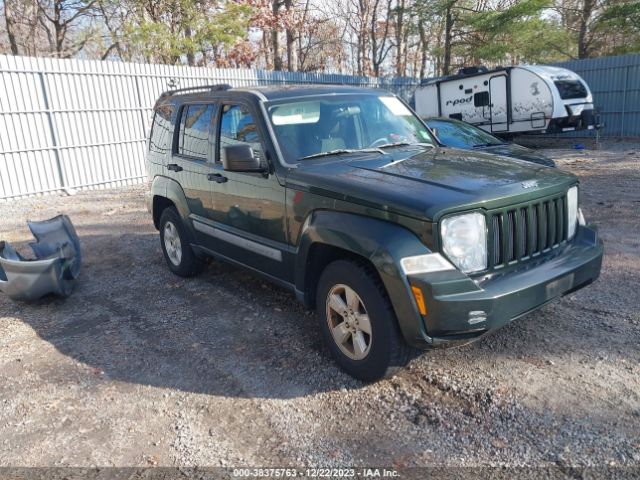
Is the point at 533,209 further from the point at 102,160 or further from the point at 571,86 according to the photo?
the point at 571,86

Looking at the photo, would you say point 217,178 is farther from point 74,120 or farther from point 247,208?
point 74,120

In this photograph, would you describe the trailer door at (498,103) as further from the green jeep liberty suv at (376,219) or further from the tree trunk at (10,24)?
the tree trunk at (10,24)

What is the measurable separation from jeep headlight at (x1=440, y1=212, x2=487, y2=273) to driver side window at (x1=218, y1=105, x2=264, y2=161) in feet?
5.74

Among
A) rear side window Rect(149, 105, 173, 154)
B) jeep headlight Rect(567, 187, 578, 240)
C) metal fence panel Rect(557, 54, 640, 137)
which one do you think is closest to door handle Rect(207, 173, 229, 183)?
rear side window Rect(149, 105, 173, 154)

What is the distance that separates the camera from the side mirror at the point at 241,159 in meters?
3.82

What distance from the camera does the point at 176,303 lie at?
16.9 feet

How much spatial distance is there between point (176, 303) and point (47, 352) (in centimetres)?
126

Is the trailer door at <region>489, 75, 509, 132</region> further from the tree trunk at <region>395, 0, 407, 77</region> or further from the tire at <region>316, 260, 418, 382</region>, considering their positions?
the tire at <region>316, 260, 418, 382</region>

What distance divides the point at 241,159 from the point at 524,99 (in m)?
13.3

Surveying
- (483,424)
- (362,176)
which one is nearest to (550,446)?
(483,424)

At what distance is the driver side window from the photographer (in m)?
4.16

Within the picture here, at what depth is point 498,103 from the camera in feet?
51.3

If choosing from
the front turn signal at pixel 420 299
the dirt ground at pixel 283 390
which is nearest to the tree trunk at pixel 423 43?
the dirt ground at pixel 283 390

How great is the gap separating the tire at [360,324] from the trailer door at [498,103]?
13758mm
